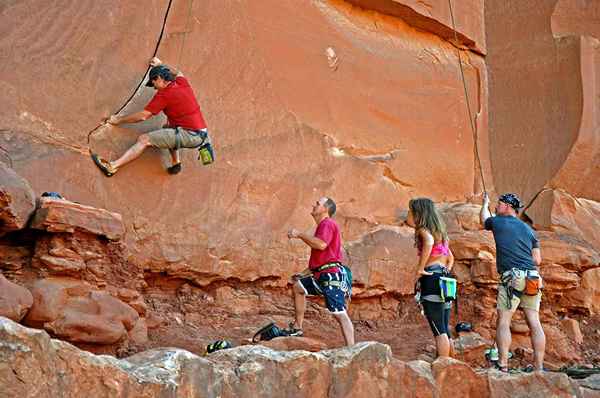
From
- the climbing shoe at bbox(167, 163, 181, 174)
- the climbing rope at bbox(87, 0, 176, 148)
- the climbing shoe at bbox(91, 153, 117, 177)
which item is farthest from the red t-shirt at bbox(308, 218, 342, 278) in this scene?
the climbing rope at bbox(87, 0, 176, 148)

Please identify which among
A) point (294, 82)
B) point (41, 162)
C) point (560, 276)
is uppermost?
point (294, 82)

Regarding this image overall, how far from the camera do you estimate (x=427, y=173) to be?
8.88 m

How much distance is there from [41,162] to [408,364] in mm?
2781

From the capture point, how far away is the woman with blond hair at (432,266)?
582cm

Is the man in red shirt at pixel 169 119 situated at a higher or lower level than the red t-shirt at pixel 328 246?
higher

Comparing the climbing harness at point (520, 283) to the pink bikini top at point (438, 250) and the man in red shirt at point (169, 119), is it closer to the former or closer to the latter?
the pink bikini top at point (438, 250)

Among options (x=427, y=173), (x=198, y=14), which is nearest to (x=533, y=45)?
(x=427, y=173)

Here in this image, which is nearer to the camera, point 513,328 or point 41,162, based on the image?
point 41,162

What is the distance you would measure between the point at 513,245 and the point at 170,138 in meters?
2.53

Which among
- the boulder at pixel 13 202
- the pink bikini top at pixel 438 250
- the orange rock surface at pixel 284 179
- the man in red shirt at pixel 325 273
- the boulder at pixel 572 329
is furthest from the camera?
the boulder at pixel 572 329

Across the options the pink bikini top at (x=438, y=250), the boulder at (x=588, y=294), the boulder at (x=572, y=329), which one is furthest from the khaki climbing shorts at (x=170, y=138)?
the boulder at (x=588, y=294)

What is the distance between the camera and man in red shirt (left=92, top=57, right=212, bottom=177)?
635 cm

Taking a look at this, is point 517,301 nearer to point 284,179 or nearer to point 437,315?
point 437,315

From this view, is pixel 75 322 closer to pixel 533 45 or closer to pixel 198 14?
pixel 198 14
